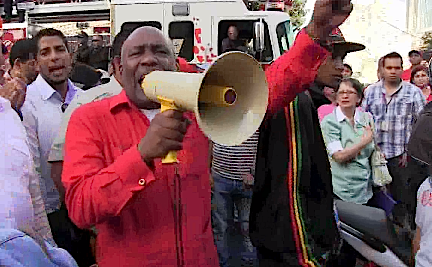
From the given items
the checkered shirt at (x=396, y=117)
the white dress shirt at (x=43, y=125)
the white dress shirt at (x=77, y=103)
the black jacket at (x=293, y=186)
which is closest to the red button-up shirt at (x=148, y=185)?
the black jacket at (x=293, y=186)

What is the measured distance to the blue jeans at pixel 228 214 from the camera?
4.84 m

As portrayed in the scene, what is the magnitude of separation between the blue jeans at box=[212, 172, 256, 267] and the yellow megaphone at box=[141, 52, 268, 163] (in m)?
3.02

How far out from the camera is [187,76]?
1.70m

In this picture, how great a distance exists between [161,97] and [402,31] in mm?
21857

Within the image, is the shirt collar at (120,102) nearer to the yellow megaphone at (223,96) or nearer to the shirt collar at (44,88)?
the yellow megaphone at (223,96)

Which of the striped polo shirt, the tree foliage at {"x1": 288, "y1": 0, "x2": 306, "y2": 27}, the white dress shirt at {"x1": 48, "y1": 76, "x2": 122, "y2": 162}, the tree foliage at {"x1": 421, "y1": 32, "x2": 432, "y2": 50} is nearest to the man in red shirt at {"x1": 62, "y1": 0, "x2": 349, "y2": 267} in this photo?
the white dress shirt at {"x1": 48, "y1": 76, "x2": 122, "y2": 162}

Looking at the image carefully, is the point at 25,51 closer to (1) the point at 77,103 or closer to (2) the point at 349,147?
(1) the point at 77,103

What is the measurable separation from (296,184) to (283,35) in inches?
222

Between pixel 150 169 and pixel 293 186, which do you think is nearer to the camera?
pixel 150 169

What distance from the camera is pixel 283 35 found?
299 inches

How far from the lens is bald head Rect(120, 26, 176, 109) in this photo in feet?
6.83

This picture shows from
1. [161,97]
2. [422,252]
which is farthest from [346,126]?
[161,97]

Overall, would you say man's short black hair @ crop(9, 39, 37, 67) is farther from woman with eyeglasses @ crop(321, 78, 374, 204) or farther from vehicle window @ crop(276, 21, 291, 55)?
vehicle window @ crop(276, 21, 291, 55)

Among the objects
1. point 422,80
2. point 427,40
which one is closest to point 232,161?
point 422,80
